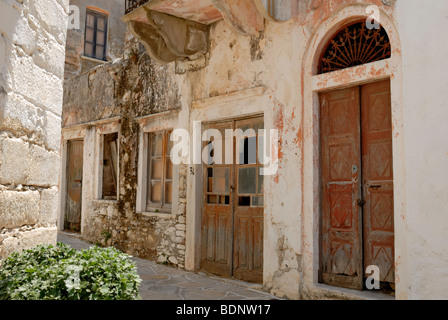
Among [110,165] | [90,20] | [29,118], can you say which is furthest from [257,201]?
[90,20]

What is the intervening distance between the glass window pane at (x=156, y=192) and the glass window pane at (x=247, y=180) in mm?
2098

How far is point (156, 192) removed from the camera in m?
7.95

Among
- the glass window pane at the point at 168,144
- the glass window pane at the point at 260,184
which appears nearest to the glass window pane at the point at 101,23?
the glass window pane at the point at 168,144

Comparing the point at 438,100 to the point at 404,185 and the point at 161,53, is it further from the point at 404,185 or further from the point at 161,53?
the point at 161,53

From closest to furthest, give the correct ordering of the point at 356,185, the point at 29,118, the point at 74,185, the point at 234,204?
1. the point at 29,118
2. the point at 356,185
3. the point at 234,204
4. the point at 74,185

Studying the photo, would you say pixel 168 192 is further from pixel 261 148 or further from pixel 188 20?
pixel 188 20

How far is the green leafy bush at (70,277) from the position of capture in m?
2.44

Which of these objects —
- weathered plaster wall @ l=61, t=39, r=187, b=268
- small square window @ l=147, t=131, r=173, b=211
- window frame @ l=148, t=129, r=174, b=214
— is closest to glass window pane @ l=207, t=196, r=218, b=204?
weathered plaster wall @ l=61, t=39, r=187, b=268

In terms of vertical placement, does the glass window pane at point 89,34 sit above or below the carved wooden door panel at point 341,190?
above

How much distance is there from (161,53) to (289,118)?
2774mm

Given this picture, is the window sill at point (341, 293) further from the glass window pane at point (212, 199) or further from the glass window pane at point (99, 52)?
the glass window pane at point (99, 52)

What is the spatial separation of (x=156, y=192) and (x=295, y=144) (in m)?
3.45
